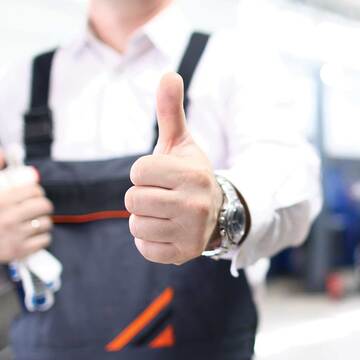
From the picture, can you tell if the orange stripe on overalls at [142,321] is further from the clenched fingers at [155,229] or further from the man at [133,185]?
the clenched fingers at [155,229]

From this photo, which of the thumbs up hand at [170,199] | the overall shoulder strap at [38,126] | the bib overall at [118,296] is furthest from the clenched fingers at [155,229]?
the overall shoulder strap at [38,126]

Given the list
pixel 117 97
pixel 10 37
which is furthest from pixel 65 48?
pixel 10 37

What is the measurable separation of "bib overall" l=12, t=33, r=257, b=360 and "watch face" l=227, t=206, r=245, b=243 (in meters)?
0.17

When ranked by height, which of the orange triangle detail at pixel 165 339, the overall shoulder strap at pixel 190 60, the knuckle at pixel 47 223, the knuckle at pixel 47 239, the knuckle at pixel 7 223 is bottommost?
the orange triangle detail at pixel 165 339

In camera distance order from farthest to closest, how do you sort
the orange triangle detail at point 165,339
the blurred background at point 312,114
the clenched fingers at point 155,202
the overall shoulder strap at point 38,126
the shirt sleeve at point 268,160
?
the blurred background at point 312,114 → the overall shoulder strap at point 38,126 → the orange triangle detail at point 165,339 → the shirt sleeve at point 268,160 → the clenched fingers at point 155,202

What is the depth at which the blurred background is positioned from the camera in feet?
10.5

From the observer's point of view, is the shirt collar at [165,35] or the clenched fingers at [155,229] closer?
the clenched fingers at [155,229]

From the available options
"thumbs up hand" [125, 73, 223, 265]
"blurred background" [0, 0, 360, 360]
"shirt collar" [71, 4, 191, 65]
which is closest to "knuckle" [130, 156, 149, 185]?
"thumbs up hand" [125, 73, 223, 265]

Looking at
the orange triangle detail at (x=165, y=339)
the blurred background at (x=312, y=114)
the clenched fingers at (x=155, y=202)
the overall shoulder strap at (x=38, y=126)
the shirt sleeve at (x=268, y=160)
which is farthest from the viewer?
the blurred background at (x=312, y=114)

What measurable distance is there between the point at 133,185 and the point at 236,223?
0.16 meters

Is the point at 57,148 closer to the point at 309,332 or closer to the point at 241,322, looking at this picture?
the point at 241,322

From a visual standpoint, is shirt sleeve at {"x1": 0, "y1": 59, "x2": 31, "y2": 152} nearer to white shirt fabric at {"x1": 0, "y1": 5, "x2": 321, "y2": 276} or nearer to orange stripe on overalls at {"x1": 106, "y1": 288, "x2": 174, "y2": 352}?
white shirt fabric at {"x1": 0, "y1": 5, "x2": 321, "y2": 276}

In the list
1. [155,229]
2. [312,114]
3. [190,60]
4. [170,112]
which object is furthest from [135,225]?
[312,114]

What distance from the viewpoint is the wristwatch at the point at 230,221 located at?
560 millimetres
